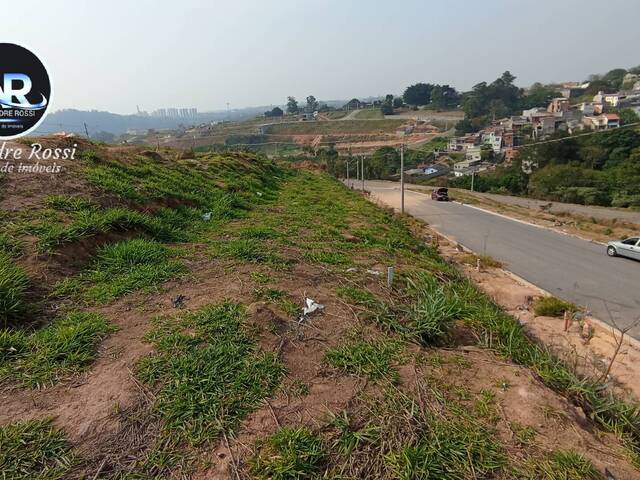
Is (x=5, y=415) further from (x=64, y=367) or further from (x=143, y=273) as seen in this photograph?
(x=143, y=273)

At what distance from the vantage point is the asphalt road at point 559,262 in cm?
1040

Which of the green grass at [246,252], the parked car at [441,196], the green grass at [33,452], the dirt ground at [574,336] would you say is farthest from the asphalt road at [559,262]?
the parked car at [441,196]

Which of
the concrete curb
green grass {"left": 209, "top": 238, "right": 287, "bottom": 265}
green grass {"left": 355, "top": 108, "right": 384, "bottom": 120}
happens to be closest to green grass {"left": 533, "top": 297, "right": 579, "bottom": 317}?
the concrete curb

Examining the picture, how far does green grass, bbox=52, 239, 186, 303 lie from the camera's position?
13.6 feet

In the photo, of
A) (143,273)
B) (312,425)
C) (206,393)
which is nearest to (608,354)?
(312,425)

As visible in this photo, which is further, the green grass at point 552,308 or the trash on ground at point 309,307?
the green grass at point 552,308

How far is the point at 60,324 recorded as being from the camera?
348cm

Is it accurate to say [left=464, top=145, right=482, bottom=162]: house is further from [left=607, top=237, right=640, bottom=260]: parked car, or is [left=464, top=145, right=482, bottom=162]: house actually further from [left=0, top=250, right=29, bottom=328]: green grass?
[left=0, top=250, right=29, bottom=328]: green grass

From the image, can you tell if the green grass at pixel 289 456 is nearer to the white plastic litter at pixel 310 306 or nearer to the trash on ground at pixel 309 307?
the trash on ground at pixel 309 307

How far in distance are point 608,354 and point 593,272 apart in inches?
303

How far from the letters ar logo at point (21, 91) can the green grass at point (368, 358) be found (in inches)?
377

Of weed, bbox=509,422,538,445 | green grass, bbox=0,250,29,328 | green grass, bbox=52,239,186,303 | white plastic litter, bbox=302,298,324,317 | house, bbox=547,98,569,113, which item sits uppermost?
house, bbox=547,98,569,113

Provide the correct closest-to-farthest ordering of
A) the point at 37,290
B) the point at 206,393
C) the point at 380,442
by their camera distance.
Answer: the point at 380,442, the point at 206,393, the point at 37,290

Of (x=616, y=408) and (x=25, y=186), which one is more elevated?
(x=25, y=186)
